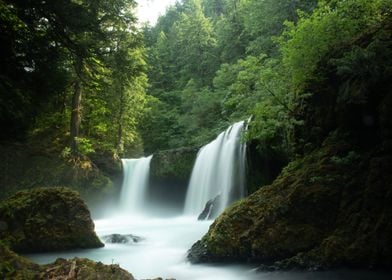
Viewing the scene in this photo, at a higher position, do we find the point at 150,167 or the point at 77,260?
the point at 150,167

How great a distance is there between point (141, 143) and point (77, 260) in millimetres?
25810

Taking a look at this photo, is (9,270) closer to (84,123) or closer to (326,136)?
(326,136)

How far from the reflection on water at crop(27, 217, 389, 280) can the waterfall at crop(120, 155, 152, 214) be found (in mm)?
6917

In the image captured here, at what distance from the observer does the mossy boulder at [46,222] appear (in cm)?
1080

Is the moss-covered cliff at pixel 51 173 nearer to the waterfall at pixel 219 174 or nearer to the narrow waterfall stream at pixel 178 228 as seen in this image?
the narrow waterfall stream at pixel 178 228

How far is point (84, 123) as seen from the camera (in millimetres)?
24094

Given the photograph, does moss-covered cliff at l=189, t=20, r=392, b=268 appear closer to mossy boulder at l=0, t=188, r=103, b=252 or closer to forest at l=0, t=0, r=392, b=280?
forest at l=0, t=0, r=392, b=280

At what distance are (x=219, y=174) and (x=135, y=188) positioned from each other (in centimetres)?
641

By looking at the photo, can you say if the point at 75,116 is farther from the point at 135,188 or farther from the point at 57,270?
the point at 57,270

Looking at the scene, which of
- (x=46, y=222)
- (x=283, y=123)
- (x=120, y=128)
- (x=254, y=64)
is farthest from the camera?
(x=120, y=128)

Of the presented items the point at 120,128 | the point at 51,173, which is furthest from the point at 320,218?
the point at 120,128

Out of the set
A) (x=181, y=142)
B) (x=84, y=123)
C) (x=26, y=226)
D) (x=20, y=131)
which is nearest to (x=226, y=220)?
(x=20, y=131)

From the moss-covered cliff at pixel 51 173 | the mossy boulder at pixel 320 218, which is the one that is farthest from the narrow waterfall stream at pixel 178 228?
the moss-covered cliff at pixel 51 173

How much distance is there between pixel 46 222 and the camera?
11.1m
